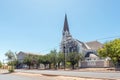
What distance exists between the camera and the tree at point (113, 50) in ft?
177

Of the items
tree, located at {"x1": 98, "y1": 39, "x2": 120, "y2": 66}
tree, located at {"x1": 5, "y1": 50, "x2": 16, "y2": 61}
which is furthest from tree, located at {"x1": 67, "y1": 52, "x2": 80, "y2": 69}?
tree, located at {"x1": 5, "y1": 50, "x2": 16, "y2": 61}

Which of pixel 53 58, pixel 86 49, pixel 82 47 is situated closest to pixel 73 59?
pixel 53 58

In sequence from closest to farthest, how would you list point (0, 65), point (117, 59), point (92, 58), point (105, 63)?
point (117, 59), point (105, 63), point (92, 58), point (0, 65)

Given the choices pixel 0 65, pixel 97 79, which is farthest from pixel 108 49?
pixel 0 65

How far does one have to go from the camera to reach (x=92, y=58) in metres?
73.9

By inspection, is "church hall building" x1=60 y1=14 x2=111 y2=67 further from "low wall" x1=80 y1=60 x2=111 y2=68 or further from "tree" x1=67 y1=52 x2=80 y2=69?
"tree" x1=67 y1=52 x2=80 y2=69

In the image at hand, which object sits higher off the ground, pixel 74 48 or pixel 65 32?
pixel 65 32

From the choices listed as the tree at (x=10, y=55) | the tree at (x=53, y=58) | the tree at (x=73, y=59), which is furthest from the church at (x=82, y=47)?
the tree at (x=10, y=55)

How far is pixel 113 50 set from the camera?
54281 mm

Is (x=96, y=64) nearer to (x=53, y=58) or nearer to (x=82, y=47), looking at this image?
(x=82, y=47)

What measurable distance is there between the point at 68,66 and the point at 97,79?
4694 cm

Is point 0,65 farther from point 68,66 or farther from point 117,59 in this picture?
point 117,59

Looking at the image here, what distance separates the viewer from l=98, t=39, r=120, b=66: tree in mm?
53844

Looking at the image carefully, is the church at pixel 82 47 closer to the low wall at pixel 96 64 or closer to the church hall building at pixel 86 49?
the church hall building at pixel 86 49
